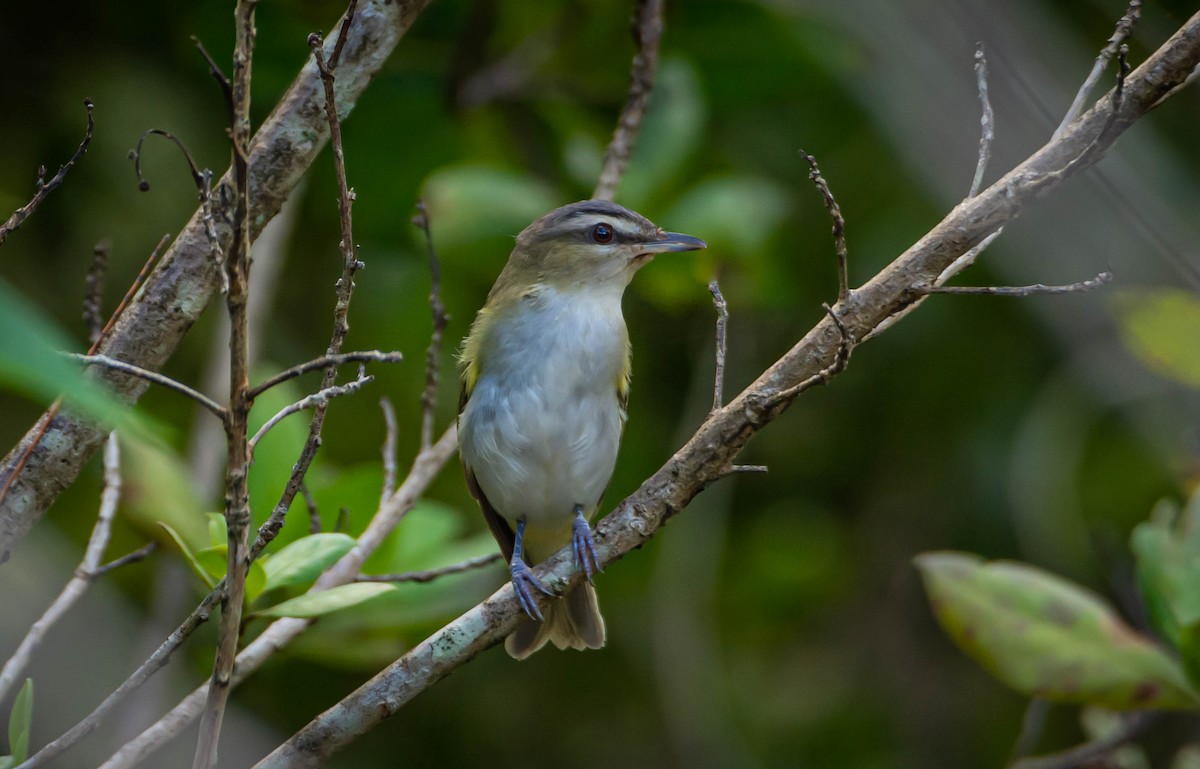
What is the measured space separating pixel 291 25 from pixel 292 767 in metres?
3.12

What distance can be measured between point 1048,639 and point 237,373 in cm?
224

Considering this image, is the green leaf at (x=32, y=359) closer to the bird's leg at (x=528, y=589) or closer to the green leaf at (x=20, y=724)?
the green leaf at (x=20, y=724)

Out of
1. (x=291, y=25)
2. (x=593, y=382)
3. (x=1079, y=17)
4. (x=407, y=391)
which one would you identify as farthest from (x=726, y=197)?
(x=1079, y=17)

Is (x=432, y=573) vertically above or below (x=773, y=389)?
below

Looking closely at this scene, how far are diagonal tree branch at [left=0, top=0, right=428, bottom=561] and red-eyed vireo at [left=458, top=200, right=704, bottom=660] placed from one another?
4.29 ft

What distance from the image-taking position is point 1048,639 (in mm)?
2928

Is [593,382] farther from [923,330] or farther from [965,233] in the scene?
[923,330]

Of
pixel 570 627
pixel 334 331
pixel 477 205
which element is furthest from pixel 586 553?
pixel 477 205

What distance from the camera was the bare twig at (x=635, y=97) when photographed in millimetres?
3938

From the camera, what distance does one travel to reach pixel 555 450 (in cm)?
356

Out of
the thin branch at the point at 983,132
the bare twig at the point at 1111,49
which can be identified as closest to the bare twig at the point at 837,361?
the thin branch at the point at 983,132

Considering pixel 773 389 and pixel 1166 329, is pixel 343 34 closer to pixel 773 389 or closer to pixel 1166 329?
A: pixel 773 389

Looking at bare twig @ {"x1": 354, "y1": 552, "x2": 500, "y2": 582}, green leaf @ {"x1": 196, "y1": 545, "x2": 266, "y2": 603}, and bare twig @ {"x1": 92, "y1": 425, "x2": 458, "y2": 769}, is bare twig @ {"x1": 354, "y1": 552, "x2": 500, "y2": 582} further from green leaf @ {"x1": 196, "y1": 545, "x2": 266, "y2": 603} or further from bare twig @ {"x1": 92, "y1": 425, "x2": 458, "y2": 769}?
green leaf @ {"x1": 196, "y1": 545, "x2": 266, "y2": 603}

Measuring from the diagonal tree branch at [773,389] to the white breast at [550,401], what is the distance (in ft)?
3.54
